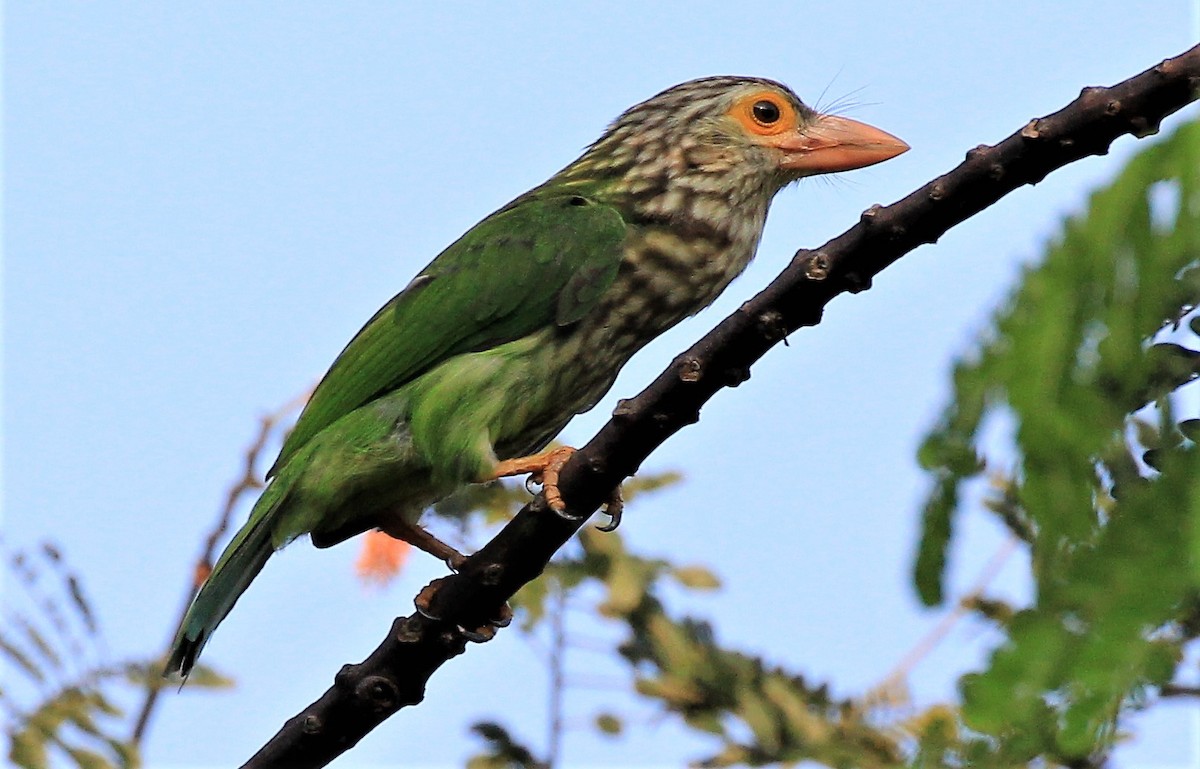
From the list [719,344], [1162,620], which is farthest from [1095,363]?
[719,344]

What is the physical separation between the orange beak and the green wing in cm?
64

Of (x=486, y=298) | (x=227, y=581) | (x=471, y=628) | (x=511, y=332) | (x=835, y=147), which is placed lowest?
(x=471, y=628)

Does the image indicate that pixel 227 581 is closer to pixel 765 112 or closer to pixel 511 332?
pixel 511 332

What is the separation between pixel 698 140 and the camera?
438cm

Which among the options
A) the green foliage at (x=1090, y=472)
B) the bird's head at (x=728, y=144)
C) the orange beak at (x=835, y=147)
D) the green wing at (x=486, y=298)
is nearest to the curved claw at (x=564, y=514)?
the green wing at (x=486, y=298)

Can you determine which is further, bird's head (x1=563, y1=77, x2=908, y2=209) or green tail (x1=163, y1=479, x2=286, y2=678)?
bird's head (x1=563, y1=77, x2=908, y2=209)

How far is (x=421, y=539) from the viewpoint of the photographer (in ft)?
13.3

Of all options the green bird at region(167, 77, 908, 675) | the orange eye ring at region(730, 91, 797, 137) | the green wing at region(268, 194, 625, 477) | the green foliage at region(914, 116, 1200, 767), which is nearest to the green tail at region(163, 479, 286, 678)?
the green bird at region(167, 77, 908, 675)

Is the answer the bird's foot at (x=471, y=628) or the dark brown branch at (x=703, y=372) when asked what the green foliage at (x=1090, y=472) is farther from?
the bird's foot at (x=471, y=628)

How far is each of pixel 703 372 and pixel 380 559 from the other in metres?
2.64

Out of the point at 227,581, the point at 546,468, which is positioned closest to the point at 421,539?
the point at 227,581

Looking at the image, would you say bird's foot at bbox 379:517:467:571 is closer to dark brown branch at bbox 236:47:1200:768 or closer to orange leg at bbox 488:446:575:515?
orange leg at bbox 488:446:575:515

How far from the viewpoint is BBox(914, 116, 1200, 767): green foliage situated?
124cm

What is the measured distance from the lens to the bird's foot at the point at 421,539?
405 cm
